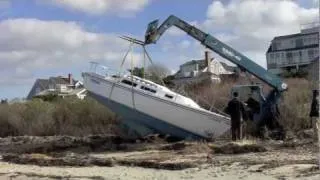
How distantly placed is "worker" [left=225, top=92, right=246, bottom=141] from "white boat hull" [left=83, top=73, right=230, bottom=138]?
1.42 m

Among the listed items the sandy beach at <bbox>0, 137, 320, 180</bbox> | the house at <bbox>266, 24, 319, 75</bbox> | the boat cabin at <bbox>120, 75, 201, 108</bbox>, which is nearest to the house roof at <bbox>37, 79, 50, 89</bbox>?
the house at <bbox>266, 24, 319, 75</bbox>

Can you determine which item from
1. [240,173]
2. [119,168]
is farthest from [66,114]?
[240,173]

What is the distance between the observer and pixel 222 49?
29.6 m

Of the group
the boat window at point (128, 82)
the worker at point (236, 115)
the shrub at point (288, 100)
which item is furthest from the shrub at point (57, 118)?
the worker at point (236, 115)

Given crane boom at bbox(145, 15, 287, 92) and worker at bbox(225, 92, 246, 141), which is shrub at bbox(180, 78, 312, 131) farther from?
worker at bbox(225, 92, 246, 141)

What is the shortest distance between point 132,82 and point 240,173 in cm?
1296

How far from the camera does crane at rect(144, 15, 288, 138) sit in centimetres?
2945

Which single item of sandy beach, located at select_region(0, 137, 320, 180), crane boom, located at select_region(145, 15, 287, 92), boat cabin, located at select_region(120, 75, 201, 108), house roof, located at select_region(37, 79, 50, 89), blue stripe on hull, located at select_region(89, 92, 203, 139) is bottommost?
sandy beach, located at select_region(0, 137, 320, 180)

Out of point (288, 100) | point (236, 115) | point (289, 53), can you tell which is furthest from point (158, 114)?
point (289, 53)

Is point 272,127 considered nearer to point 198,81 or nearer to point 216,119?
point 216,119

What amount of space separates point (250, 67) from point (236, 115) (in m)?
3.87

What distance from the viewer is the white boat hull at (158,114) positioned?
28750 mm

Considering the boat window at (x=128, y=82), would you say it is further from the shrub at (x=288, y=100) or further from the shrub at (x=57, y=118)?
the shrub at (x=57, y=118)

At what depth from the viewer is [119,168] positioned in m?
20.7
